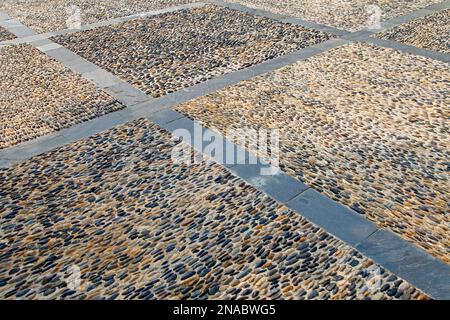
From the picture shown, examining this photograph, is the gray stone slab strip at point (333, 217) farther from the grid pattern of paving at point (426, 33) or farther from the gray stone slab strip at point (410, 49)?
the grid pattern of paving at point (426, 33)

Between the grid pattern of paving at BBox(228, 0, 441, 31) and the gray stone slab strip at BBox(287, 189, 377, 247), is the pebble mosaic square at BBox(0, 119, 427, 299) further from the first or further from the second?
the grid pattern of paving at BBox(228, 0, 441, 31)

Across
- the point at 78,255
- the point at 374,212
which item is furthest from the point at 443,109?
the point at 78,255

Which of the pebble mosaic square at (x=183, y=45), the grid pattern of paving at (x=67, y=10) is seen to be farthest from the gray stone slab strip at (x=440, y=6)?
the grid pattern of paving at (x=67, y=10)

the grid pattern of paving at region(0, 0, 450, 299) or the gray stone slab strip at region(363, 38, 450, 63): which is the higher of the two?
the gray stone slab strip at region(363, 38, 450, 63)

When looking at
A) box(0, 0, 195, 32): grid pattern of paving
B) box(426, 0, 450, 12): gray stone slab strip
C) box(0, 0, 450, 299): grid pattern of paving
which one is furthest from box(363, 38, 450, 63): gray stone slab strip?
box(0, 0, 195, 32): grid pattern of paving
